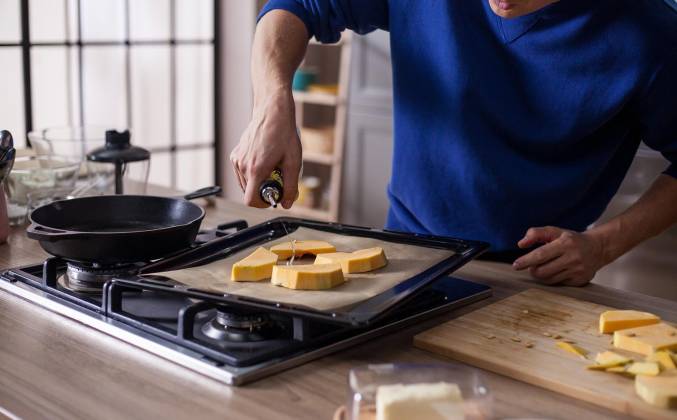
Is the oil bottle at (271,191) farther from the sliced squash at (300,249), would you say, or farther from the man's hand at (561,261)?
the man's hand at (561,261)

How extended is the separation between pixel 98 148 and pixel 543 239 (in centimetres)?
104

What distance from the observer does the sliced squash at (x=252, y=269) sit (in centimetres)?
126

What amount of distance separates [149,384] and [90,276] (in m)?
0.37

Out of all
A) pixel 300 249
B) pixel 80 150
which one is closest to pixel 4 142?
pixel 80 150

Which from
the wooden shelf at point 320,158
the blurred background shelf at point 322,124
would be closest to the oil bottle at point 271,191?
the blurred background shelf at point 322,124

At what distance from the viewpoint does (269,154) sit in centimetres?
144

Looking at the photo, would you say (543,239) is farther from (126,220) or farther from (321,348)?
(126,220)

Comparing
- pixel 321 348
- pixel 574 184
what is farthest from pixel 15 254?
pixel 574 184

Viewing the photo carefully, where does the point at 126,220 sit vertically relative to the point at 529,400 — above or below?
above

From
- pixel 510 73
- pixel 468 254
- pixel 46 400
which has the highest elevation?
pixel 510 73

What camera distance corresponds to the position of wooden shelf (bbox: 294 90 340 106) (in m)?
4.18

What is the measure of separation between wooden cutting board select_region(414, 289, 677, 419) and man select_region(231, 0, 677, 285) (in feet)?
0.69

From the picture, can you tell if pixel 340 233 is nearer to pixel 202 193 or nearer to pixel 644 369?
pixel 202 193

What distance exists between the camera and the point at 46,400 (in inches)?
38.9
